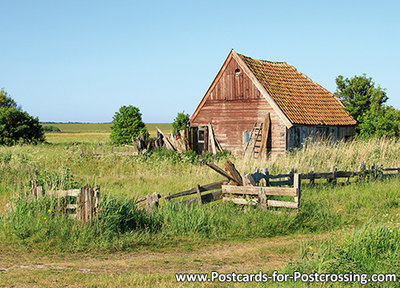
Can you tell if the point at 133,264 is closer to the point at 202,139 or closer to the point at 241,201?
the point at 241,201

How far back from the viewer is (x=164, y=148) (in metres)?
26.0

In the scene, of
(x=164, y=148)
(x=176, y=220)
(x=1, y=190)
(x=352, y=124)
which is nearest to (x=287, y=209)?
(x=176, y=220)

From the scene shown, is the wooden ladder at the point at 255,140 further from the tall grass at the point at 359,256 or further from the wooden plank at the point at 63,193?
the tall grass at the point at 359,256

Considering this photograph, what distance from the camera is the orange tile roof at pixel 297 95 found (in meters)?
24.6

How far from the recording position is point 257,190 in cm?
1092

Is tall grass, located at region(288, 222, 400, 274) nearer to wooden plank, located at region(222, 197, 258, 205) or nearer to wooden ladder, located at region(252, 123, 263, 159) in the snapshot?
wooden plank, located at region(222, 197, 258, 205)

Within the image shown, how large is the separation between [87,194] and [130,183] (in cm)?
694

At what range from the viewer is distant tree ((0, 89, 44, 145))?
37781mm

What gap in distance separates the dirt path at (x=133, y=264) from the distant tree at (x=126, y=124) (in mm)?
28564

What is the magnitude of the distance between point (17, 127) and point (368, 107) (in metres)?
29.4

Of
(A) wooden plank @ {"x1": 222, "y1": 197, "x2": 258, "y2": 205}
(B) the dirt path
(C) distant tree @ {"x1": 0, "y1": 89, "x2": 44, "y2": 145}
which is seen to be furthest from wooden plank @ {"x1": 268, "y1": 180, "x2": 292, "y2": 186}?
(C) distant tree @ {"x1": 0, "y1": 89, "x2": 44, "y2": 145}

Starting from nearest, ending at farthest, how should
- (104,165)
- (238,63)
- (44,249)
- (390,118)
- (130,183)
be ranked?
(44,249), (130,183), (104,165), (238,63), (390,118)

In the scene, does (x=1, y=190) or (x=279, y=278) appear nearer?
(x=279, y=278)

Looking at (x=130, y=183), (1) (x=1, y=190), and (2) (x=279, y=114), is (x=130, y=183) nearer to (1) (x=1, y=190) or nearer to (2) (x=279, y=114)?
(1) (x=1, y=190)
